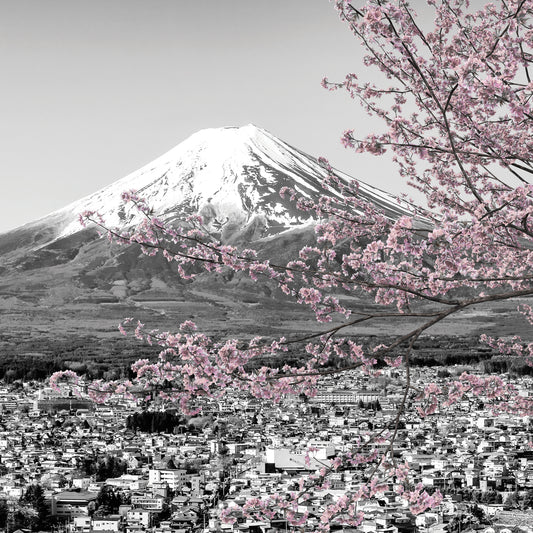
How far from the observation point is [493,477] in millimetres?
24844

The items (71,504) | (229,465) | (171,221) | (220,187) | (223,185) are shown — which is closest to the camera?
(71,504)

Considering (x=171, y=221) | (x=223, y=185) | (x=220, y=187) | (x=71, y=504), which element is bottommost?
(x=71, y=504)

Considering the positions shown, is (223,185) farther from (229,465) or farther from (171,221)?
(229,465)

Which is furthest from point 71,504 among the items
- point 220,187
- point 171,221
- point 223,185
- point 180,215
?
point 223,185

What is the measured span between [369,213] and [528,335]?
80.7 meters

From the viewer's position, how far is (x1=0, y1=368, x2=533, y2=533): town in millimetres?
20453

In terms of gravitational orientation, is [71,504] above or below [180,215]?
below

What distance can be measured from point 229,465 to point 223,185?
9531 centimetres

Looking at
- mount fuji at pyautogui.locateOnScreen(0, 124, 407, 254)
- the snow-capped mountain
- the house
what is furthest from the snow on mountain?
the house

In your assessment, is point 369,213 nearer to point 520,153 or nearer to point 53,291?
point 520,153

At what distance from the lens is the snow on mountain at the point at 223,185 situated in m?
112

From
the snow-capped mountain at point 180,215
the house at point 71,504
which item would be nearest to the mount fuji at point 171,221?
the snow-capped mountain at point 180,215

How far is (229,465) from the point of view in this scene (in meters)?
30.2

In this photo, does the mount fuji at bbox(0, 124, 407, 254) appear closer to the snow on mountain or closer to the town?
the snow on mountain
